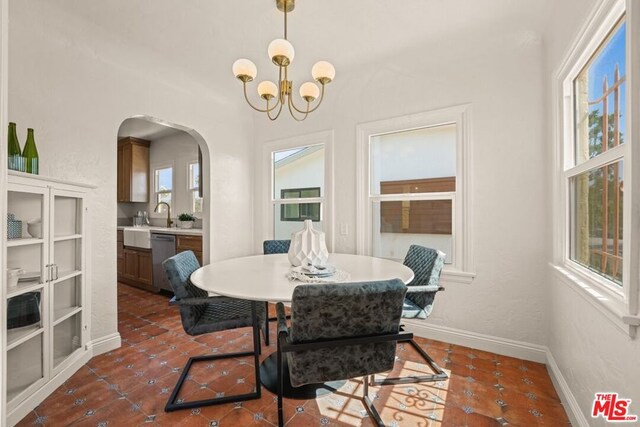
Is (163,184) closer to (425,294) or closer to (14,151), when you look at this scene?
(14,151)

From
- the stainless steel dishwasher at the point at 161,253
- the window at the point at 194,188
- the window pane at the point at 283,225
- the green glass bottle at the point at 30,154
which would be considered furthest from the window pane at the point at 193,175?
the green glass bottle at the point at 30,154

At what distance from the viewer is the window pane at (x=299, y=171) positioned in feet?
11.6

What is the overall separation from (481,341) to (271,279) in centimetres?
193

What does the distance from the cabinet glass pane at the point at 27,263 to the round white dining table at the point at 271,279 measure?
95 centimetres

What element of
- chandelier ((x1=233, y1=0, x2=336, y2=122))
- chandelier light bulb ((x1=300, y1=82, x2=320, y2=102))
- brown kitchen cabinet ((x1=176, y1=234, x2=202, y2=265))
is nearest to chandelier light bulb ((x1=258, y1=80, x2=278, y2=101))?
chandelier ((x1=233, y1=0, x2=336, y2=122))

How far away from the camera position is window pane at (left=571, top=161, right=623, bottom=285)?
4.33 ft

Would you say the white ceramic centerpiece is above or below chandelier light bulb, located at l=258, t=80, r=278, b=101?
below

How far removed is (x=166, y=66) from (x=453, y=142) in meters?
2.81

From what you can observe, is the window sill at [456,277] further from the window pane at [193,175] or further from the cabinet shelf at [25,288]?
the window pane at [193,175]

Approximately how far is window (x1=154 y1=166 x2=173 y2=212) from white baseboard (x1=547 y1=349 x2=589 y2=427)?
18.0 ft

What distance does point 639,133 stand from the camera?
3.44 ft

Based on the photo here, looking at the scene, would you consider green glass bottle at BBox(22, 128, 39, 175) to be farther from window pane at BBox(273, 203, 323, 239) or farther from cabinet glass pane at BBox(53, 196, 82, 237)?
window pane at BBox(273, 203, 323, 239)

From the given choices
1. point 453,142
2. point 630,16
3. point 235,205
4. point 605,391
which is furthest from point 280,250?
point 630,16

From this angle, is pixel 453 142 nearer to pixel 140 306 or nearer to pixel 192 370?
pixel 192 370
